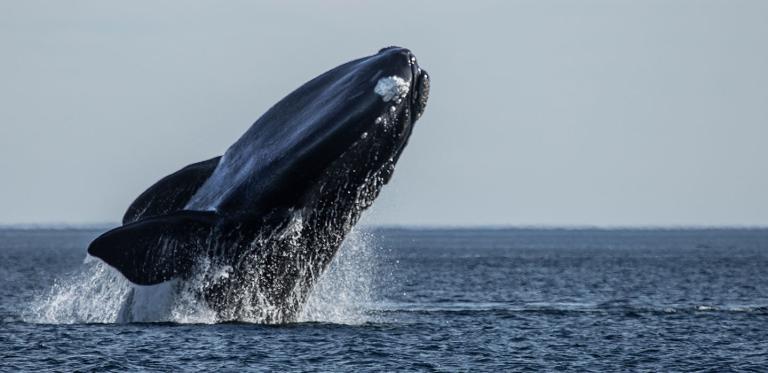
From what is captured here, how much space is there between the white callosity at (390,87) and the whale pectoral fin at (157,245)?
3293 millimetres

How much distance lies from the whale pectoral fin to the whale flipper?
5.03 ft

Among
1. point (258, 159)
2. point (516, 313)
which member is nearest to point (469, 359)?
point (258, 159)

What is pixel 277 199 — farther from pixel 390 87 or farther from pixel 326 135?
pixel 390 87

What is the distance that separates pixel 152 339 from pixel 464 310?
1449 cm

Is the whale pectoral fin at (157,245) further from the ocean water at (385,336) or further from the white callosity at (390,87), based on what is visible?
the white callosity at (390,87)

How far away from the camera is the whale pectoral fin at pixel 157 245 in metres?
21.0

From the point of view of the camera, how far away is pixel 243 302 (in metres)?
24.2

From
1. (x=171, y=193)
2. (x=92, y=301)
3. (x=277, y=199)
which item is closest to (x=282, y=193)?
(x=277, y=199)

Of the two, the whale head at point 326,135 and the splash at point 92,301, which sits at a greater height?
the whale head at point 326,135

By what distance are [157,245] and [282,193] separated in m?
2.07

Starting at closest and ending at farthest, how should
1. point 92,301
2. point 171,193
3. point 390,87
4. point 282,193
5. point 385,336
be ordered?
point 390,87, point 282,193, point 171,193, point 385,336, point 92,301

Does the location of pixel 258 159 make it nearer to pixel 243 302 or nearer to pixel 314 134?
pixel 314 134

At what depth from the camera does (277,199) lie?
73.2ft

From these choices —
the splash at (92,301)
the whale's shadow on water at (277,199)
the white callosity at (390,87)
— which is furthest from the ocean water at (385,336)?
the white callosity at (390,87)
